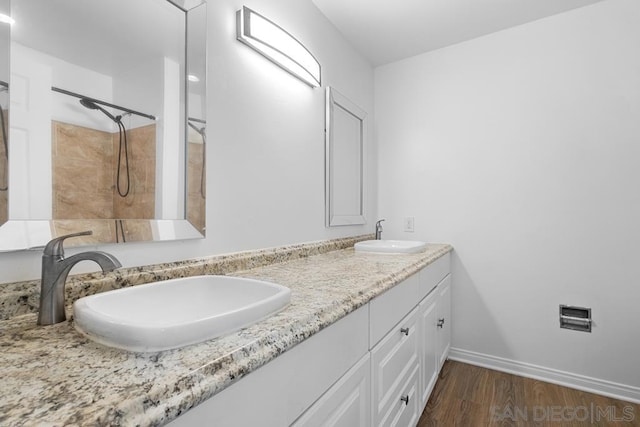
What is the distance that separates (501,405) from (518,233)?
1.01 metres

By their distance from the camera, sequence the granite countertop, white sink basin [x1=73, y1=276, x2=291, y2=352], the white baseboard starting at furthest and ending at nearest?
the white baseboard → white sink basin [x1=73, y1=276, x2=291, y2=352] → the granite countertop

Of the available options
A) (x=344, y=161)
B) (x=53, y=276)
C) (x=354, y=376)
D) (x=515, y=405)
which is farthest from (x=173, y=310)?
(x=515, y=405)

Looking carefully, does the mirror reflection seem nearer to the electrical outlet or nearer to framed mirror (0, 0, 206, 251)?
framed mirror (0, 0, 206, 251)

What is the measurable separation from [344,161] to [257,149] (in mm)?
853

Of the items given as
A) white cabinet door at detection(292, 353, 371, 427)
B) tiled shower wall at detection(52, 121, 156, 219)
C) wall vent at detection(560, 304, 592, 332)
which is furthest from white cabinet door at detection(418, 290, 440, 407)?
tiled shower wall at detection(52, 121, 156, 219)

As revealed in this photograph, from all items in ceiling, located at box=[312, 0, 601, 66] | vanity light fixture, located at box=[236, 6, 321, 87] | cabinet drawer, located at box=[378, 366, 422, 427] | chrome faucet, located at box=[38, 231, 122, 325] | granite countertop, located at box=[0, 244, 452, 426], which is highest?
ceiling, located at box=[312, 0, 601, 66]

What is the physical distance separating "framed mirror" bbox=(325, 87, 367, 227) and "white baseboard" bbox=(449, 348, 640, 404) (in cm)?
120

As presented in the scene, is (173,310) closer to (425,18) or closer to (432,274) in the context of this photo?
(432,274)

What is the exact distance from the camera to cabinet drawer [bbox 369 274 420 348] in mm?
1011

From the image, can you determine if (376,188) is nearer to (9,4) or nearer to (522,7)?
(522,7)

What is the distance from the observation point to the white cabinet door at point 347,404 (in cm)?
72

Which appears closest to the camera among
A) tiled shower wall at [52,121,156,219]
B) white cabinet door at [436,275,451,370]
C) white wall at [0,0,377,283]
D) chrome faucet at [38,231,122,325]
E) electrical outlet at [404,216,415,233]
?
chrome faucet at [38,231,122,325]

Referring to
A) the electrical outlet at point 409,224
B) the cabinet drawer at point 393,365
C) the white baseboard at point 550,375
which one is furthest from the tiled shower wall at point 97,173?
the white baseboard at point 550,375

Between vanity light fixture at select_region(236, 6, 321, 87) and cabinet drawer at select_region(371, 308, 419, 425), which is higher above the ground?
vanity light fixture at select_region(236, 6, 321, 87)
